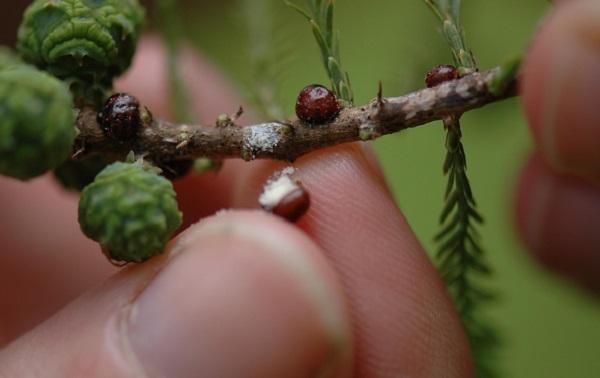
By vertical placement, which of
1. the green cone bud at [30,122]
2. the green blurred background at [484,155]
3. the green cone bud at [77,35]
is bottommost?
the green blurred background at [484,155]

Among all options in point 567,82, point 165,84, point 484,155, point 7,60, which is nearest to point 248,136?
point 7,60

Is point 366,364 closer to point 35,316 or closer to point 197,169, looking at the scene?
point 197,169

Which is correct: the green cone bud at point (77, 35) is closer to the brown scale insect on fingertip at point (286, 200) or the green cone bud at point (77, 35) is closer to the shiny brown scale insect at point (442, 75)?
the brown scale insect on fingertip at point (286, 200)

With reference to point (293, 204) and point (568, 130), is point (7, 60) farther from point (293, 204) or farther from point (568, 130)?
point (568, 130)

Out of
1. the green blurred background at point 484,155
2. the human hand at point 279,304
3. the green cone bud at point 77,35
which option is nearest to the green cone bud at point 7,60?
the green cone bud at point 77,35

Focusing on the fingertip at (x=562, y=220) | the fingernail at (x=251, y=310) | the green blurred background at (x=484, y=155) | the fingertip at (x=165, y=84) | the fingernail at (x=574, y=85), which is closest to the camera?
the fingernail at (x=574, y=85)
